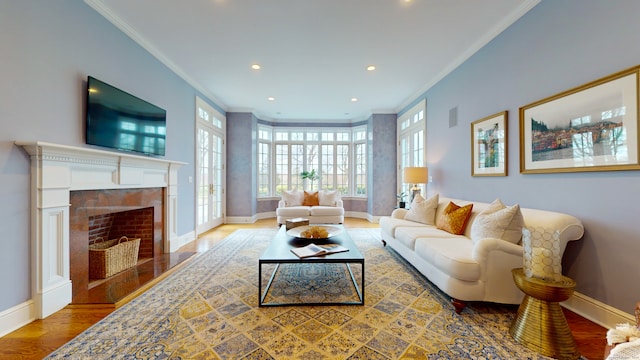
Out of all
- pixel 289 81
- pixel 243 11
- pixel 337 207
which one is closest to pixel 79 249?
pixel 243 11

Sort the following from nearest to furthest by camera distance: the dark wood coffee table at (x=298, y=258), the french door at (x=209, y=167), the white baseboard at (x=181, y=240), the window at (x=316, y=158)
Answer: the dark wood coffee table at (x=298, y=258) → the white baseboard at (x=181, y=240) → the french door at (x=209, y=167) → the window at (x=316, y=158)

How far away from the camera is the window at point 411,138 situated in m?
4.96

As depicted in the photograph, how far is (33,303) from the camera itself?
196 centimetres

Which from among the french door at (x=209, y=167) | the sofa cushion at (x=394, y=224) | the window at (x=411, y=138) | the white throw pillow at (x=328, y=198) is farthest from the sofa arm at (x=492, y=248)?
the french door at (x=209, y=167)

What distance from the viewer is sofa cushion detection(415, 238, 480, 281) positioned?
2006 mm

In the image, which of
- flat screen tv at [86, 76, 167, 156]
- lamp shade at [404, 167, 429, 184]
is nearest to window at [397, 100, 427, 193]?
lamp shade at [404, 167, 429, 184]

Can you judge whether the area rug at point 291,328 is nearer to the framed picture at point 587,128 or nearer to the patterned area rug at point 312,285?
the patterned area rug at point 312,285

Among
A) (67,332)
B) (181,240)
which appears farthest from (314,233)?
(181,240)

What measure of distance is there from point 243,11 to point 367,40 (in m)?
1.52

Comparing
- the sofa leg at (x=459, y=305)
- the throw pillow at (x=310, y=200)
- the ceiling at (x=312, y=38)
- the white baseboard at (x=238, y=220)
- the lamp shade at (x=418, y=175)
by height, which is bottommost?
the sofa leg at (x=459, y=305)

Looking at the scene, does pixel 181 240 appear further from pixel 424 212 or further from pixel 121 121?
Result: pixel 424 212

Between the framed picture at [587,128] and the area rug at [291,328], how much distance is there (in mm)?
1395

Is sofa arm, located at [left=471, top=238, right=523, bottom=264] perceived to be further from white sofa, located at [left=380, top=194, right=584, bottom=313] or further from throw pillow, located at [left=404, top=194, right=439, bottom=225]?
throw pillow, located at [left=404, top=194, right=439, bottom=225]

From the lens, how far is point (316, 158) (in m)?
7.33
